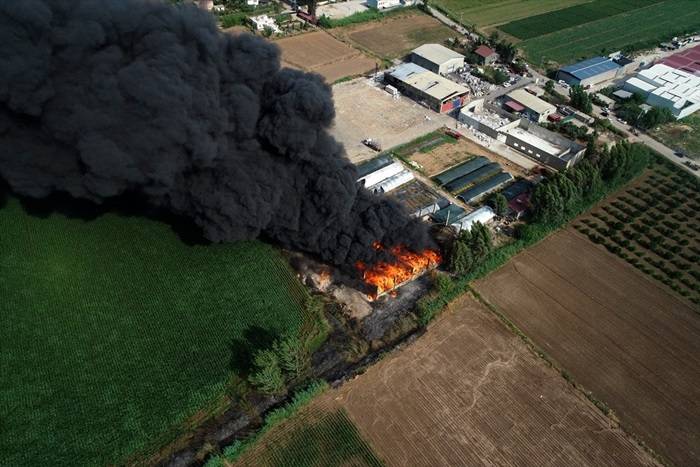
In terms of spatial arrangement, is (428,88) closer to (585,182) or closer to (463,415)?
(585,182)

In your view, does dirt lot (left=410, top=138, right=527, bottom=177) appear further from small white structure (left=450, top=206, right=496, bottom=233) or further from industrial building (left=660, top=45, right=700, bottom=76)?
industrial building (left=660, top=45, right=700, bottom=76)

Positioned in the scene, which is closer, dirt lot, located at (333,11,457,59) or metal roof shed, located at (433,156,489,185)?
metal roof shed, located at (433,156,489,185)

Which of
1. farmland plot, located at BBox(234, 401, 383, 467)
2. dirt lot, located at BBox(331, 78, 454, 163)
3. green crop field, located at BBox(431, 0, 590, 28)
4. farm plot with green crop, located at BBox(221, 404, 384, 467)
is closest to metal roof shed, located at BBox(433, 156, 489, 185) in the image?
dirt lot, located at BBox(331, 78, 454, 163)

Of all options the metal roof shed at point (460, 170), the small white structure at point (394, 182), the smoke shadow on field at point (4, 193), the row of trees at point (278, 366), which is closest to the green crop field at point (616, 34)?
the metal roof shed at point (460, 170)

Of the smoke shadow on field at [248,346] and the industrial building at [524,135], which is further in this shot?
the industrial building at [524,135]

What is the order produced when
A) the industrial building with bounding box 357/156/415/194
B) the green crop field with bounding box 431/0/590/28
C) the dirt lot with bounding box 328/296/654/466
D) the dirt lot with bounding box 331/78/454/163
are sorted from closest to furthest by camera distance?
the dirt lot with bounding box 328/296/654/466 < the industrial building with bounding box 357/156/415/194 < the dirt lot with bounding box 331/78/454/163 < the green crop field with bounding box 431/0/590/28

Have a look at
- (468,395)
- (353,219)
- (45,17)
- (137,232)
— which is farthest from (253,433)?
(45,17)

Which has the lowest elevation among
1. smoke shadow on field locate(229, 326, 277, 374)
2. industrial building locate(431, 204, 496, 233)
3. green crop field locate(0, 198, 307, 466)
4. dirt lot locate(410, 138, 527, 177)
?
dirt lot locate(410, 138, 527, 177)

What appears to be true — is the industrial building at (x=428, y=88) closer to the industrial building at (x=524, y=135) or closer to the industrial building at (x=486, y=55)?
the industrial building at (x=524, y=135)
